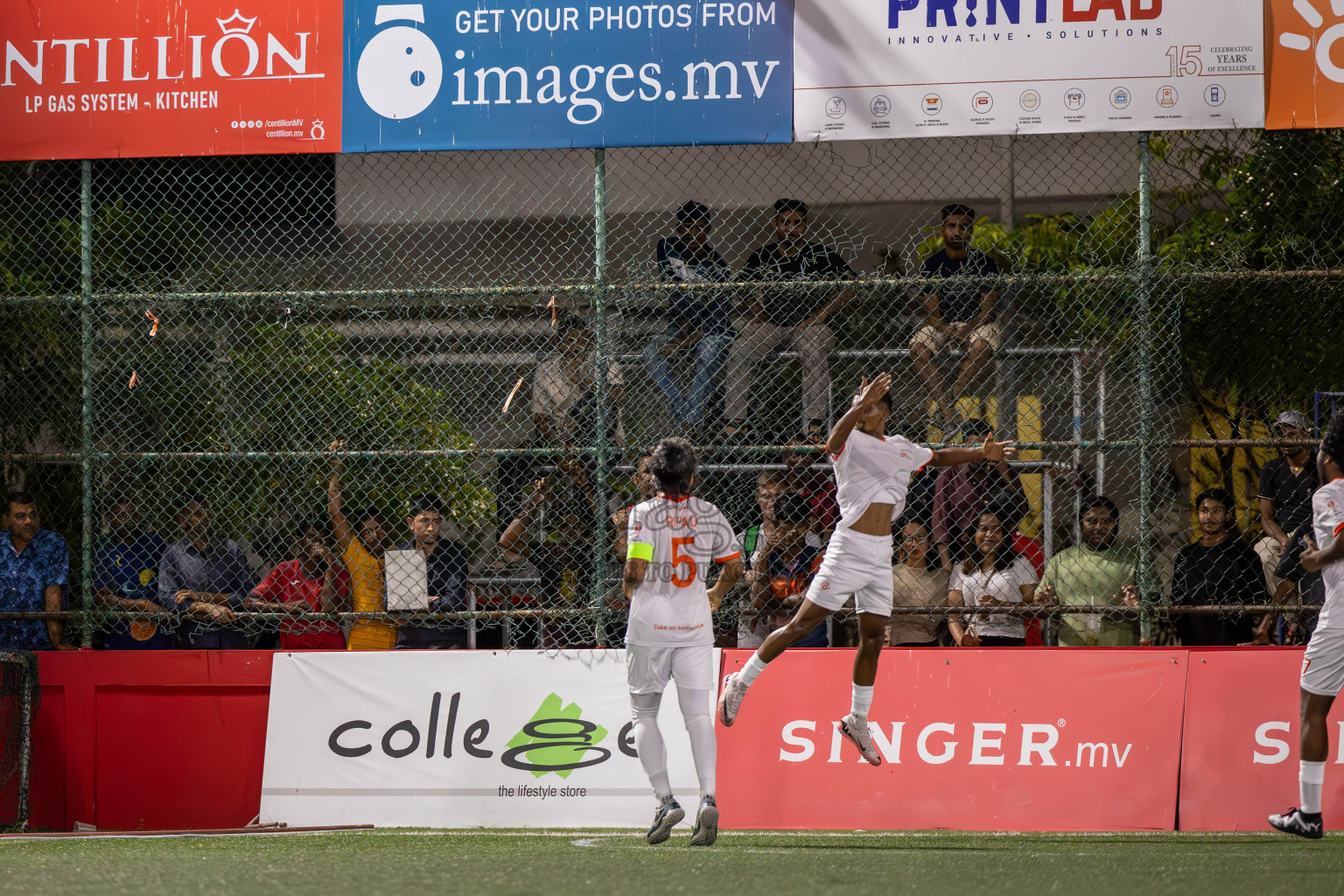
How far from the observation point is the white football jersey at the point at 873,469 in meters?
7.35

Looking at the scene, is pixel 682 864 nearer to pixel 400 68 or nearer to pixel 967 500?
pixel 967 500

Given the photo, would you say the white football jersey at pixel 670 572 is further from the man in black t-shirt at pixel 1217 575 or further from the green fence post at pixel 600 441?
the man in black t-shirt at pixel 1217 575

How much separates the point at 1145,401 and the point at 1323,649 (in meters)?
1.84

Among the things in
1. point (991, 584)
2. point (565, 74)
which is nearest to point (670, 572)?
point (991, 584)

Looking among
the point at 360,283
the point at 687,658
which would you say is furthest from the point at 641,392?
the point at 360,283

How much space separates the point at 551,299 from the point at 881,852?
3.93 meters

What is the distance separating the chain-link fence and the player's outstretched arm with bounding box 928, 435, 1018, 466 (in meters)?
0.95

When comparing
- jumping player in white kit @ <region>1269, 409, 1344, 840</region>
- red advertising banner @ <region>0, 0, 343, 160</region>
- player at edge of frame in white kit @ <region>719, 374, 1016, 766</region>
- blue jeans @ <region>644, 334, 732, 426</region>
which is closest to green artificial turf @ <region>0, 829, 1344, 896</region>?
jumping player in white kit @ <region>1269, 409, 1344, 840</region>

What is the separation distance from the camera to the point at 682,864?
6133 mm

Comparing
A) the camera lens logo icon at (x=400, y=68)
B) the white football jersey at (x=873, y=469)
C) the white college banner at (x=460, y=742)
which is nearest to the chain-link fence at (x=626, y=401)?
the white college banner at (x=460, y=742)

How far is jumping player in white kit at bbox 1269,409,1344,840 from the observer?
273 inches

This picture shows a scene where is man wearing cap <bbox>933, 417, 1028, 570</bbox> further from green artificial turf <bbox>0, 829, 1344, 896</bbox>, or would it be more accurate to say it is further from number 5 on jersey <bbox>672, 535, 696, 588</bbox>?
number 5 on jersey <bbox>672, 535, 696, 588</bbox>

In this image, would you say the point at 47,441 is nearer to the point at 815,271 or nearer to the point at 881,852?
the point at 815,271

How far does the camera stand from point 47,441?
9406 mm
